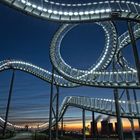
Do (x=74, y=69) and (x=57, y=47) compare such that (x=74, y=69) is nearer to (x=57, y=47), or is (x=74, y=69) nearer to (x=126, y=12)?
(x=57, y=47)

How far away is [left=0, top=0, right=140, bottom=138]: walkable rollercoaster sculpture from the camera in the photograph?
16.3 m

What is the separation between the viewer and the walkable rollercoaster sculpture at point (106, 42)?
16281 mm

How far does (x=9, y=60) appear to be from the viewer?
32188 millimetres

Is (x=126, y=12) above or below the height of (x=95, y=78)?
above

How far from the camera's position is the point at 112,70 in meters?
23.3

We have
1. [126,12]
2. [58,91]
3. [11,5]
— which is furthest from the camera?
[58,91]

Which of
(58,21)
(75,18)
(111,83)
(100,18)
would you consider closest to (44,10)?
(58,21)

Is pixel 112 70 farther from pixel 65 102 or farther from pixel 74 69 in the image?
pixel 65 102

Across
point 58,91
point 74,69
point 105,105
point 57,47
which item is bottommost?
point 105,105

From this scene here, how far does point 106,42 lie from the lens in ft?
82.5

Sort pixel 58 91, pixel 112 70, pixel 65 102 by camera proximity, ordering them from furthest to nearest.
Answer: pixel 65 102, pixel 58 91, pixel 112 70

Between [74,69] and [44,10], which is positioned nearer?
[44,10]

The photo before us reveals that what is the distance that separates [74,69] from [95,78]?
4788 mm

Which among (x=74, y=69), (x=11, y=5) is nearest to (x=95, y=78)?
(x=74, y=69)
